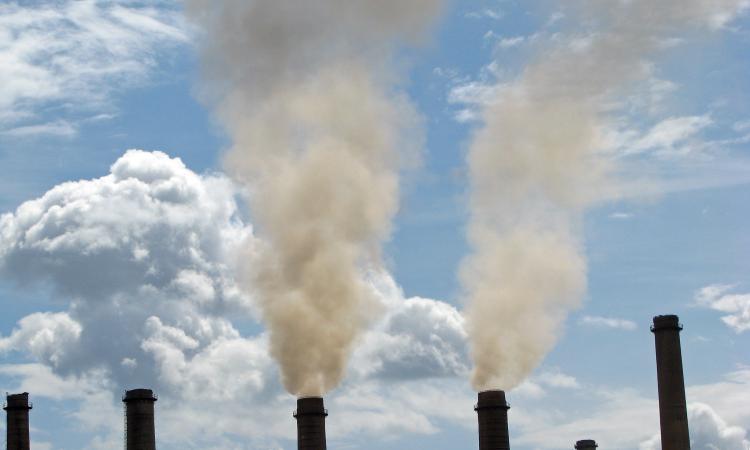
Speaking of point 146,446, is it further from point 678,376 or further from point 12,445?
point 678,376

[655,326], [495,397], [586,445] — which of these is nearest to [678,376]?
[655,326]

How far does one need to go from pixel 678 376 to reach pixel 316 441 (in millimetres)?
17341

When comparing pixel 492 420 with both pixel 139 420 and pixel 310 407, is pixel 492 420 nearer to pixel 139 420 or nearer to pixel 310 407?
pixel 310 407

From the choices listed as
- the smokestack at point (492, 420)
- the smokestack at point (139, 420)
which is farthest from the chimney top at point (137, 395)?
the smokestack at point (492, 420)

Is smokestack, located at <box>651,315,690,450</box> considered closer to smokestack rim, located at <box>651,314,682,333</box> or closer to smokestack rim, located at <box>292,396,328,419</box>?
smokestack rim, located at <box>651,314,682,333</box>

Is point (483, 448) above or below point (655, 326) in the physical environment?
below

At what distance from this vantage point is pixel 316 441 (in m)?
55.8

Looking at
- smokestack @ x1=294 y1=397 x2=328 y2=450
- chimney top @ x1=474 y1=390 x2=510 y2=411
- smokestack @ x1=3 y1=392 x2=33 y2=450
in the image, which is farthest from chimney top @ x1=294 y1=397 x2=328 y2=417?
smokestack @ x1=3 y1=392 x2=33 y2=450

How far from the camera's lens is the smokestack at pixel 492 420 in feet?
185

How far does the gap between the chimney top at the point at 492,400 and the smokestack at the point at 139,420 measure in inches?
624

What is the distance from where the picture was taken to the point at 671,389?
58.1 meters

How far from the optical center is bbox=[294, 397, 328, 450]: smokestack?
55.8 m

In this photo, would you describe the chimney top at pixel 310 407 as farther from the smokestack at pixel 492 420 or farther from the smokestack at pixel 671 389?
the smokestack at pixel 671 389

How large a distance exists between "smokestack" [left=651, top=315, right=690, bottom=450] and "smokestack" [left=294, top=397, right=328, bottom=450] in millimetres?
16047
